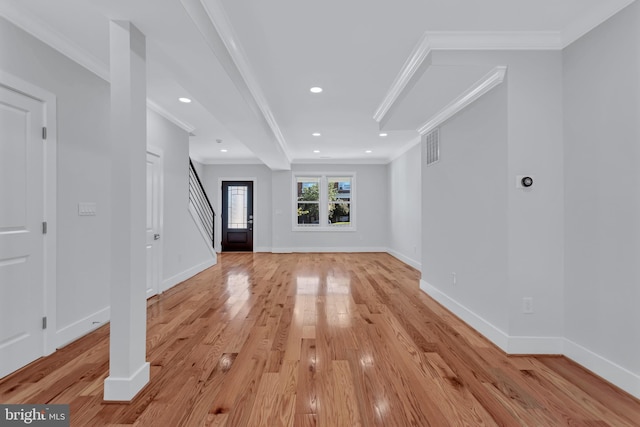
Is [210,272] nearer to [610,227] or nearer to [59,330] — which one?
[59,330]

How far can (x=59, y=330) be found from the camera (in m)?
2.64

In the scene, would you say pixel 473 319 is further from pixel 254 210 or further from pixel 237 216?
pixel 237 216

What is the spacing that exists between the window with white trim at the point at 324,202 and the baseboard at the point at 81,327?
19.8 ft

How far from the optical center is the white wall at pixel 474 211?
8.81 feet

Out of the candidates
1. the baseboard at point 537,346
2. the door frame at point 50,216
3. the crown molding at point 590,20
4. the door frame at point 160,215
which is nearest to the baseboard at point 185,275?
the door frame at point 160,215

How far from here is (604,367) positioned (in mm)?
2150

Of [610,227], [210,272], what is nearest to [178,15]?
[610,227]

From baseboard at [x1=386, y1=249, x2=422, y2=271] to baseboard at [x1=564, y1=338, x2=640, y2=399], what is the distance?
378cm

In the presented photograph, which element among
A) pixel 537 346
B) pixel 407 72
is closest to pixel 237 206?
pixel 407 72

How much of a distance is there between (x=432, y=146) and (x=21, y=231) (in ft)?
14.1

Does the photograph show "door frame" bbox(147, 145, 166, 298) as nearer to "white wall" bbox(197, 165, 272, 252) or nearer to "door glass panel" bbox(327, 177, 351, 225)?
"white wall" bbox(197, 165, 272, 252)

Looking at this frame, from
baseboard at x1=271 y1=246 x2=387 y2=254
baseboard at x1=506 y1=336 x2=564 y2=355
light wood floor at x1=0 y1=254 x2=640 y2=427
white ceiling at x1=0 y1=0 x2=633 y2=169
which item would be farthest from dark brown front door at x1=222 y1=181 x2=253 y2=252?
baseboard at x1=506 y1=336 x2=564 y2=355

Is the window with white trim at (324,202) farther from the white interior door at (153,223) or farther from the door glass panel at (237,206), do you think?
the white interior door at (153,223)

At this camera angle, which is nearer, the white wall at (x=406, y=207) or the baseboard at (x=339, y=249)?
the white wall at (x=406, y=207)
